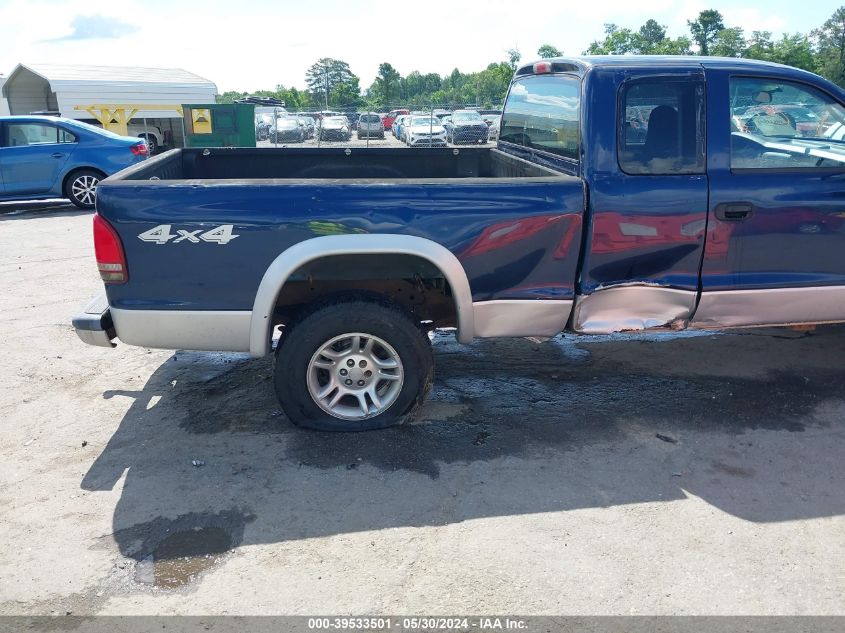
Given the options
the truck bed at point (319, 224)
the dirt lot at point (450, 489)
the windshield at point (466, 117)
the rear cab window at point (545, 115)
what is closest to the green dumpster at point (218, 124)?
the dirt lot at point (450, 489)

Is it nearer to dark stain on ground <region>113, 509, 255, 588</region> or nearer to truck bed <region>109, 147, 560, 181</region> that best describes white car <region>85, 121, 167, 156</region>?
truck bed <region>109, 147, 560, 181</region>

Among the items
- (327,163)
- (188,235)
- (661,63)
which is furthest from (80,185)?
(661,63)

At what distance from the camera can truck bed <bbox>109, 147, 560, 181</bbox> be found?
5375 millimetres

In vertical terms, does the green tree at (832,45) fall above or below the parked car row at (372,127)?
above

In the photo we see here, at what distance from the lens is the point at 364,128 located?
29.6m

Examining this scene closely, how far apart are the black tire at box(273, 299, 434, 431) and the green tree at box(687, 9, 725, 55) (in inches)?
4343

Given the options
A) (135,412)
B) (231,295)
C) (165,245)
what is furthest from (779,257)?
(135,412)

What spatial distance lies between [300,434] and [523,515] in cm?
140

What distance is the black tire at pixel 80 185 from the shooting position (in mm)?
11773

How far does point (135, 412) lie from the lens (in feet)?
14.4

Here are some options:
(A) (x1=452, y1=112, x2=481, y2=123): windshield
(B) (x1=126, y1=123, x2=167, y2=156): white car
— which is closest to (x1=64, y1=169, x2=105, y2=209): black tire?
(B) (x1=126, y1=123, x2=167, y2=156): white car

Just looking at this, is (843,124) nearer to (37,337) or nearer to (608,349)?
(608,349)

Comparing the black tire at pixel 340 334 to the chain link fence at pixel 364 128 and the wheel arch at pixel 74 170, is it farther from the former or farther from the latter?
the chain link fence at pixel 364 128

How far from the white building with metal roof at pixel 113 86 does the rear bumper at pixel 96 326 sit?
18346mm
